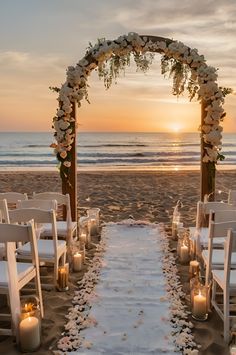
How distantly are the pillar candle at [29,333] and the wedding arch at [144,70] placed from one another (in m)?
3.70

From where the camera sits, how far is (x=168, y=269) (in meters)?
4.57

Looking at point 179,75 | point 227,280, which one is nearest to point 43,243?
point 227,280

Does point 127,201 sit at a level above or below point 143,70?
below

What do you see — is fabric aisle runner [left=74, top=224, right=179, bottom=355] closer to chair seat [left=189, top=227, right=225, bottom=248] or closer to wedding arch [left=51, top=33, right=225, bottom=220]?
chair seat [left=189, top=227, right=225, bottom=248]

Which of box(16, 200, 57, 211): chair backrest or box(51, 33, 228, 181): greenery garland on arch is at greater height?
box(51, 33, 228, 181): greenery garland on arch

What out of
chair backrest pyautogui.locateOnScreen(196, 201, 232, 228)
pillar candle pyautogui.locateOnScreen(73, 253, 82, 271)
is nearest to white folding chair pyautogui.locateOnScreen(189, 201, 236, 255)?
chair backrest pyautogui.locateOnScreen(196, 201, 232, 228)

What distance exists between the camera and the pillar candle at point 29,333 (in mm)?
2809

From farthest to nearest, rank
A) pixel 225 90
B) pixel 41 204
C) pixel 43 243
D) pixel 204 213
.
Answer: pixel 225 90 → pixel 204 213 → pixel 41 204 → pixel 43 243

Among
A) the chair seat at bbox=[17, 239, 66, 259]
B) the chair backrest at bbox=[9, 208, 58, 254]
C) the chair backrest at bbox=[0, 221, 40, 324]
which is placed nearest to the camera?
the chair backrest at bbox=[0, 221, 40, 324]

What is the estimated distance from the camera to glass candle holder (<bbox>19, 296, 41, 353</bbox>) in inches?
111

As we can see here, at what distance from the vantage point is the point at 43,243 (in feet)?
13.8

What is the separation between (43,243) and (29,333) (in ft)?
4.82

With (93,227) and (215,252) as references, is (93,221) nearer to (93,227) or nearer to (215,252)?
(93,227)

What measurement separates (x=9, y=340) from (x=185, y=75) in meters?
5.17
